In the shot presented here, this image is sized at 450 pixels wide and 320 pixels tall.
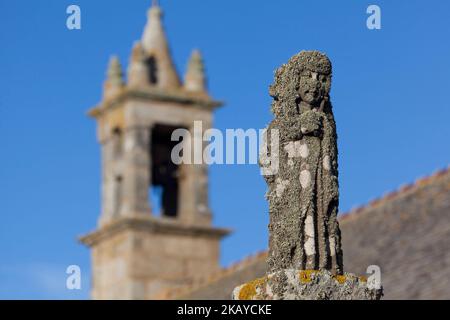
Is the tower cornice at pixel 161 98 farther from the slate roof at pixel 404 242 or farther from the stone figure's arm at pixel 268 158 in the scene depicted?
the stone figure's arm at pixel 268 158

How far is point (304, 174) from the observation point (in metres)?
11.3

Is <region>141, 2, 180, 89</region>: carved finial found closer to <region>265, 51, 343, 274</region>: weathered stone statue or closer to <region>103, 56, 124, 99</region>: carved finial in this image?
<region>103, 56, 124, 99</region>: carved finial

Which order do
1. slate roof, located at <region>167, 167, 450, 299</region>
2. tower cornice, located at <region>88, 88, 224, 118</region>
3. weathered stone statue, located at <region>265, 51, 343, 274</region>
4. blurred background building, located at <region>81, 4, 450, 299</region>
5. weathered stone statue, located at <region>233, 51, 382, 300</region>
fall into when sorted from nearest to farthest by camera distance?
weathered stone statue, located at <region>233, 51, 382, 300</region>, weathered stone statue, located at <region>265, 51, 343, 274</region>, slate roof, located at <region>167, 167, 450, 299</region>, blurred background building, located at <region>81, 4, 450, 299</region>, tower cornice, located at <region>88, 88, 224, 118</region>

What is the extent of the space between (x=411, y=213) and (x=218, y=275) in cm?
707

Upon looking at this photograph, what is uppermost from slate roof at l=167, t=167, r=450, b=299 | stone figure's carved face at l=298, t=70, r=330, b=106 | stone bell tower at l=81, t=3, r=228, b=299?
stone bell tower at l=81, t=3, r=228, b=299

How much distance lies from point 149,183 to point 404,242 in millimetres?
15705

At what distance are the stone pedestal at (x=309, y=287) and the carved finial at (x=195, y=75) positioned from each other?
30707mm

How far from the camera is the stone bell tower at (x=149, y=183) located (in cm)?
4025

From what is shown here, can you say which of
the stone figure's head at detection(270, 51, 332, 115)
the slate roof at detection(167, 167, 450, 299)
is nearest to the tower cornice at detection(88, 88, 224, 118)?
the slate roof at detection(167, 167, 450, 299)

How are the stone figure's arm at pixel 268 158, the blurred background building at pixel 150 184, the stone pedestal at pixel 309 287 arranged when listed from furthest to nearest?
the blurred background building at pixel 150 184 → the stone figure's arm at pixel 268 158 → the stone pedestal at pixel 309 287

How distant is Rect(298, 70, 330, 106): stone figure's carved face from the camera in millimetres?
11453

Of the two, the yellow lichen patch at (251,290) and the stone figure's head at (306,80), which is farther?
the stone figure's head at (306,80)

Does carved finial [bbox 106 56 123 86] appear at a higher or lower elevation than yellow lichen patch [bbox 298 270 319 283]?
higher

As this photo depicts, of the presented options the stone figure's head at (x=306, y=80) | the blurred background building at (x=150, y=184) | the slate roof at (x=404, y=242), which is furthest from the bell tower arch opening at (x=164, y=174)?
the stone figure's head at (x=306, y=80)
